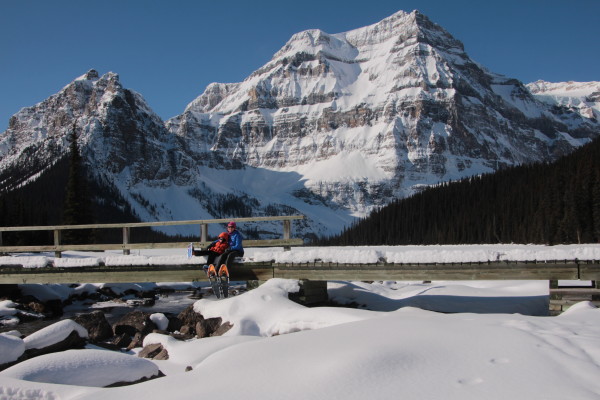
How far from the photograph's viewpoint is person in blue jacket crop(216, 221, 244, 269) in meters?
14.8

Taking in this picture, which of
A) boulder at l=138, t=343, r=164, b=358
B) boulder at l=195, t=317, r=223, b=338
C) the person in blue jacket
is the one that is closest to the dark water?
the person in blue jacket

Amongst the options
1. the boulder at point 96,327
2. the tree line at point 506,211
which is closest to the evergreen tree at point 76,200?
the boulder at point 96,327

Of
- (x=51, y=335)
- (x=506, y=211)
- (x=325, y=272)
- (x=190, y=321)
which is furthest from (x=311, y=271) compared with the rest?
(x=506, y=211)

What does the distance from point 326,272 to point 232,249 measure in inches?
107

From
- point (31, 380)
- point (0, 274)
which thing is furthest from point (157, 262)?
point (31, 380)

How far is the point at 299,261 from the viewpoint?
49.2ft

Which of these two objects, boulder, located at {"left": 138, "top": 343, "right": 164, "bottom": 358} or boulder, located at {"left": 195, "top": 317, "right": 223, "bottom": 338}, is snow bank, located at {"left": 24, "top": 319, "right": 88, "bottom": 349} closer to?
boulder, located at {"left": 138, "top": 343, "right": 164, "bottom": 358}

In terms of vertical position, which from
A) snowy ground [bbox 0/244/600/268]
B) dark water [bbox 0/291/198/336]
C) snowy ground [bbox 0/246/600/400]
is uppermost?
snowy ground [bbox 0/244/600/268]

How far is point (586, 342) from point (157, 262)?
41.2ft

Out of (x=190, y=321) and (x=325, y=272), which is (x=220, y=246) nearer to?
(x=190, y=321)

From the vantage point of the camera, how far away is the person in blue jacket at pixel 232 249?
48.4 feet

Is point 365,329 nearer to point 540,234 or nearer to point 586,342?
point 586,342

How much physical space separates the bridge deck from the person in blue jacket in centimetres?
50

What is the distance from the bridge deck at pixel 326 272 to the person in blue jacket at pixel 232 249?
0.50 meters
